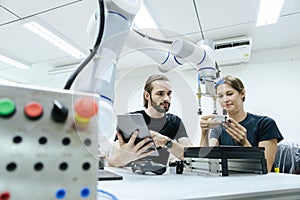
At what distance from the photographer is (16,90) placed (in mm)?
229

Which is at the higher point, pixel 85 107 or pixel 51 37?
pixel 51 37

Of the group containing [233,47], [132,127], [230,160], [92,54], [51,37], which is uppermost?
[51,37]

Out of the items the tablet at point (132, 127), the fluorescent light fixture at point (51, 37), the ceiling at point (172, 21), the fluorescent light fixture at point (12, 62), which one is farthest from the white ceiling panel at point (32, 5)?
the tablet at point (132, 127)

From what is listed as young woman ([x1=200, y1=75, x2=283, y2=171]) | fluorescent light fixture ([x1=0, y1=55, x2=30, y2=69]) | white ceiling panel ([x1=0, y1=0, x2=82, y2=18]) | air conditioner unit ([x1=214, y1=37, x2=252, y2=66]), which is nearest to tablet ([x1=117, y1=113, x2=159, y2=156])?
young woman ([x1=200, y1=75, x2=283, y2=171])

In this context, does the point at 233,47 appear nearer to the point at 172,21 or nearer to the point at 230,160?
A: the point at 172,21

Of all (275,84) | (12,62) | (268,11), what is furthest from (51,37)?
(275,84)

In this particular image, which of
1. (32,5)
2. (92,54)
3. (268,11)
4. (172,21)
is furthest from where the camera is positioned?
(172,21)

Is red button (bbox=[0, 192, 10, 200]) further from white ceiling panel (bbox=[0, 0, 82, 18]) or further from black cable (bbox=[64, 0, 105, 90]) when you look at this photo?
white ceiling panel (bbox=[0, 0, 82, 18])

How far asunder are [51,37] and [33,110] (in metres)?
2.73

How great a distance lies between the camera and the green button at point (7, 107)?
22 cm

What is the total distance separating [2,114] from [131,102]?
44cm

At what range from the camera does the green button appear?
22 centimetres

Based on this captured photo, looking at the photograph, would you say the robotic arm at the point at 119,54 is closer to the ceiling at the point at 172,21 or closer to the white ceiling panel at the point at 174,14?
the ceiling at the point at 172,21

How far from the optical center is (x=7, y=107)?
0.22 m
